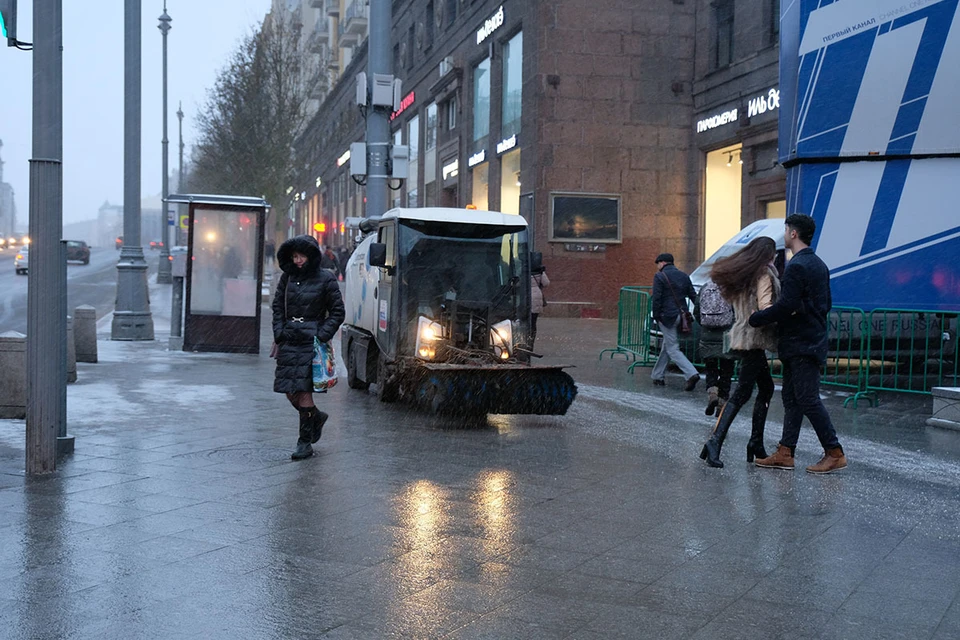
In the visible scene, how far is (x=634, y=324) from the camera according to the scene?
1600cm

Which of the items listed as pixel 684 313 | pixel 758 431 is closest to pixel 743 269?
pixel 758 431

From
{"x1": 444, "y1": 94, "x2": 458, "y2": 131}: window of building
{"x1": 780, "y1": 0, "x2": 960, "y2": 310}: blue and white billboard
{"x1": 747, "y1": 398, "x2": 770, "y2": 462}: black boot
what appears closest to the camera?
{"x1": 747, "y1": 398, "x2": 770, "y2": 462}: black boot

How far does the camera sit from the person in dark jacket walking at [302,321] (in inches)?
323

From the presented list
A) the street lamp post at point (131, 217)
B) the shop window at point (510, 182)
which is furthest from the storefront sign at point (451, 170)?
the street lamp post at point (131, 217)

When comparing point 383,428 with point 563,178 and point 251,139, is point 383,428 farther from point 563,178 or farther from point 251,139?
point 251,139

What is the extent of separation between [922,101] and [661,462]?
21.5 ft

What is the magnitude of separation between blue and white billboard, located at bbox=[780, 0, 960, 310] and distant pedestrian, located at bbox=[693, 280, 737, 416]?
228 cm

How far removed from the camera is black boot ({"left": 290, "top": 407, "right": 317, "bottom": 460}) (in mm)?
8119

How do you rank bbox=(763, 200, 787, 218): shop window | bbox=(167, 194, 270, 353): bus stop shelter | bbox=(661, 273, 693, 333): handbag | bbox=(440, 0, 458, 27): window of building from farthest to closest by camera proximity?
1. bbox=(440, 0, 458, 27): window of building
2. bbox=(763, 200, 787, 218): shop window
3. bbox=(167, 194, 270, 353): bus stop shelter
4. bbox=(661, 273, 693, 333): handbag

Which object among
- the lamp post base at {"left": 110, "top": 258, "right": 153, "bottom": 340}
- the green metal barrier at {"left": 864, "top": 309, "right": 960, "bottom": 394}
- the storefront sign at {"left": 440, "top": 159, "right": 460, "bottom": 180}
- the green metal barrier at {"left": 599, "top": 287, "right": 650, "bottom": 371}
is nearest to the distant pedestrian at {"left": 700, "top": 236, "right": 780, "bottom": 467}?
the green metal barrier at {"left": 864, "top": 309, "right": 960, "bottom": 394}

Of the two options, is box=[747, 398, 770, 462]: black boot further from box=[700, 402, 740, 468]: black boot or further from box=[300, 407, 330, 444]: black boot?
box=[300, 407, 330, 444]: black boot

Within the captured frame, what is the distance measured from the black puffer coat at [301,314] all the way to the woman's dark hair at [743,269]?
2.87 metres

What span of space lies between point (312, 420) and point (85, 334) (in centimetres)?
728

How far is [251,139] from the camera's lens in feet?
133
